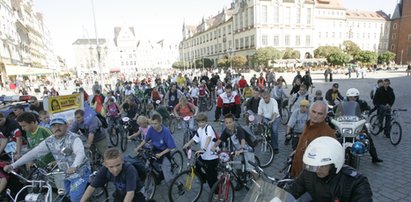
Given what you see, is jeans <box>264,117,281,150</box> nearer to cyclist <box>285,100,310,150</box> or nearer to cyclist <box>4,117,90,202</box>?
cyclist <box>285,100,310,150</box>

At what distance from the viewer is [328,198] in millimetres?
2100

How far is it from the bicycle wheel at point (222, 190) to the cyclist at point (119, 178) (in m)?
1.42

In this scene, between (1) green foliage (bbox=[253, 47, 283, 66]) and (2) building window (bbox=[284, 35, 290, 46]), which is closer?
(1) green foliage (bbox=[253, 47, 283, 66])

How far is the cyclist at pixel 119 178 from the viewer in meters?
2.71

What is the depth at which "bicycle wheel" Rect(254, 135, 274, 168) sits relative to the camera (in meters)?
6.32

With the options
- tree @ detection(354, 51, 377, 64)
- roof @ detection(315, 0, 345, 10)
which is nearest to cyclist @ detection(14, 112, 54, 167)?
tree @ detection(354, 51, 377, 64)

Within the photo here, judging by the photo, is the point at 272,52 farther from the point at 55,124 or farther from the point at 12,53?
the point at 55,124

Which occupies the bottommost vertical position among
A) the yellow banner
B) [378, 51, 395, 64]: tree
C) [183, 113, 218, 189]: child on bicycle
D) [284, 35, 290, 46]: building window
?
[183, 113, 218, 189]: child on bicycle

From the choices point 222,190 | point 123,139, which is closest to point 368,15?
point 123,139

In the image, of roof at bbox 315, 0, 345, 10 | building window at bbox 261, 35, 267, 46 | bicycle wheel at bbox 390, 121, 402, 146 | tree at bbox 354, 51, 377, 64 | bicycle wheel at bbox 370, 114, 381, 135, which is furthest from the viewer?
roof at bbox 315, 0, 345, 10

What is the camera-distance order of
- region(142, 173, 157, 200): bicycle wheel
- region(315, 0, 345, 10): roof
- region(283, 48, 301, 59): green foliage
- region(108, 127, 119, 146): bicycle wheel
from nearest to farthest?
region(142, 173, 157, 200): bicycle wheel, region(108, 127, 119, 146): bicycle wheel, region(283, 48, 301, 59): green foliage, region(315, 0, 345, 10): roof

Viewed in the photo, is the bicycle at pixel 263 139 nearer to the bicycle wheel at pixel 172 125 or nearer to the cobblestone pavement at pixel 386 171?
the cobblestone pavement at pixel 386 171

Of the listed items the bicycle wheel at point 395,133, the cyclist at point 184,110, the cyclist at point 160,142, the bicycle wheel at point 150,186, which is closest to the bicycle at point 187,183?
the cyclist at point 160,142

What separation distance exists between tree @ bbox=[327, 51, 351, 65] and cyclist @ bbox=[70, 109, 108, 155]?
54.2 metres
